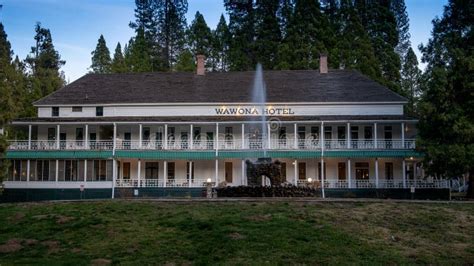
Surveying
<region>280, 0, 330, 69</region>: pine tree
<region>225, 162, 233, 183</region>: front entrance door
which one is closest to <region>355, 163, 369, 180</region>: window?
<region>225, 162, 233, 183</region>: front entrance door

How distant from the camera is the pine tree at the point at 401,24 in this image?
71312mm

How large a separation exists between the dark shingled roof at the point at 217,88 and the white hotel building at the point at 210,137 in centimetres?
9

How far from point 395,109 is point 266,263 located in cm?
2988

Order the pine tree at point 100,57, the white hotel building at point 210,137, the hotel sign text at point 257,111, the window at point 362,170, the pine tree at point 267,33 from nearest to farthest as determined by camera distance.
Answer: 1. the white hotel building at point 210,137
2. the window at point 362,170
3. the hotel sign text at point 257,111
4. the pine tree at point 267,33
5. the pine tree at point 100,57

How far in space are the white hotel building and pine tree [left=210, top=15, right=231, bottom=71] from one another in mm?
18609

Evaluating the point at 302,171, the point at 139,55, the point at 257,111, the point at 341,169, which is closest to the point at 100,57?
the point at 139,55

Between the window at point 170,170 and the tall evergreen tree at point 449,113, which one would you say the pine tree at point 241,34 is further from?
the tall evergreen tree at point 449,113

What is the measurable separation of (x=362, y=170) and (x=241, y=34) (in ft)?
93.1

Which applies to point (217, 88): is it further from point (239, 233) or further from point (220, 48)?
point (239, 233)

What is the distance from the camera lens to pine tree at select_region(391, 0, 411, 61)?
7131 centimetres

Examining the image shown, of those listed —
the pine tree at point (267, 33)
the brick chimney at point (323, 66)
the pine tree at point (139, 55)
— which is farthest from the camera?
the pine tree at point (139, 55)

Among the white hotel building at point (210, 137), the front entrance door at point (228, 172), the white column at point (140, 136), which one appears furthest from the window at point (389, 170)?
the white column at point (140, 136)

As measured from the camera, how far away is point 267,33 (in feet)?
216

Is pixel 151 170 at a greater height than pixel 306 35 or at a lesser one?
lesser
